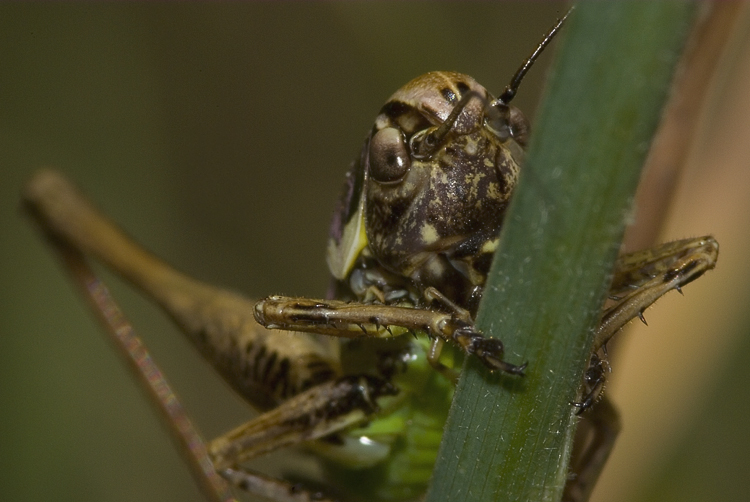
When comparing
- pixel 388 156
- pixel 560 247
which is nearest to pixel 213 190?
pixel 388 156

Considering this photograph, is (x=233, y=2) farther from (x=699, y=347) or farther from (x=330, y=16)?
(x=699, y=347)

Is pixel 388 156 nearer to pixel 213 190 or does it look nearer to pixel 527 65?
pixel 527 65

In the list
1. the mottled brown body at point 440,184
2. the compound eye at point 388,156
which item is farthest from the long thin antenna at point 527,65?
the compound eye at point 388,156

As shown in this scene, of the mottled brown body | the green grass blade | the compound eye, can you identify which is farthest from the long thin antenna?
the green grass blade

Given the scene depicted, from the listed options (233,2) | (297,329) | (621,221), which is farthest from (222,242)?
(621,221)

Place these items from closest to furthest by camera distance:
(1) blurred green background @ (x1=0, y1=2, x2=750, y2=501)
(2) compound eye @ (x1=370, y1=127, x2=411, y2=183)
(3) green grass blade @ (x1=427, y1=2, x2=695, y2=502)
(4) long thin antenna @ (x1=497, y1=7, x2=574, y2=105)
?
(3) green grass blade @ (x1=427, y1=2, x2=695, y2=502) < (4) long thin antenna @ (x1=497, y1=7, x2=574, y2=105) < (2) compound eye @ (x1=370, y1=127, x2=411, y2=183) < (1) blurred green background @ (x1=0, y1=2, x2=750, y2=501)

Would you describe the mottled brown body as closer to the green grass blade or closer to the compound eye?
the compound eye
